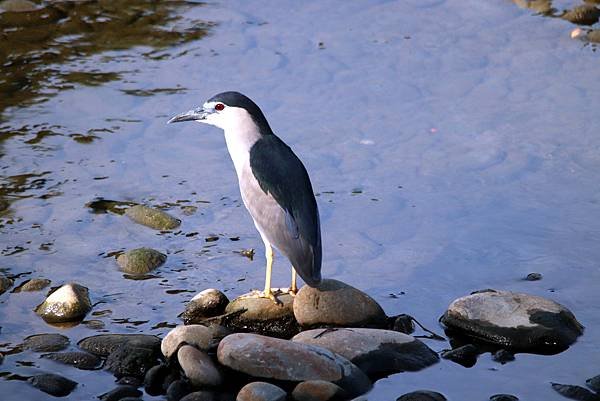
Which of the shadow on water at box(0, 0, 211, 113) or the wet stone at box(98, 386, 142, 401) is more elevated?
the shadow on water at box(0, 0, 211, 113)

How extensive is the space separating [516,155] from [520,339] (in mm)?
2991

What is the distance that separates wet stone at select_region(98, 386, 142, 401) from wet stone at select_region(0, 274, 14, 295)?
62.8 inches

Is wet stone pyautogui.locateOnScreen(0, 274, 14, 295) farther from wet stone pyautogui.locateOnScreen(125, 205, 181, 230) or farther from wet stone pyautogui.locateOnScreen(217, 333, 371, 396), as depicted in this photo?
wet stone pyautogui.locateOnScreen(217, 333, 371, 396)

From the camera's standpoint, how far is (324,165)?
9492mm

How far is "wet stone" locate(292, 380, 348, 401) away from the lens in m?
6.20

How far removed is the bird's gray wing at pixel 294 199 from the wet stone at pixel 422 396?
3.21 feet

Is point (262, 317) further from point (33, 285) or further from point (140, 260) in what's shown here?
point (33, 285)

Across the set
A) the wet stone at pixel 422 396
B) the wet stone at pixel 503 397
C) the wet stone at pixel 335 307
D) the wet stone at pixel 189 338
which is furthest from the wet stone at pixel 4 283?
the wet stone at pixel 503 397

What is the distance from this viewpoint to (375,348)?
21.7ft

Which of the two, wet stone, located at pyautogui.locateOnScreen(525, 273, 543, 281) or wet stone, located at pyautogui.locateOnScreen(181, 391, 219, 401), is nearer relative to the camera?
wet stone, located at pyautogui.locateOnScreen(181, 391, 219, 401)

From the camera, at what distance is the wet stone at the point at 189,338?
6.57 meters

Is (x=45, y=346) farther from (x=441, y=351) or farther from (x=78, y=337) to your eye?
(x=441, y=351)

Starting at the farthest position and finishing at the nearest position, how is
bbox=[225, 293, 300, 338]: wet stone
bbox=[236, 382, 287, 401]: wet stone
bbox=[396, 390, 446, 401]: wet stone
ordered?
bbox=[225, 293, 300, 338]: wet stone < bbox=[396, 390, 446, 401]: wet stone < bbox=[236, 382, 287, 401]: wet stone

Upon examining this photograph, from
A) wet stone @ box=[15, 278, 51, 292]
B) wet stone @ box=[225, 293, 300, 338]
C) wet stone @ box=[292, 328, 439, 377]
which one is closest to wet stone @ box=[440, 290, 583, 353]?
wet stone @ box=[292, 328, 439, 377]
